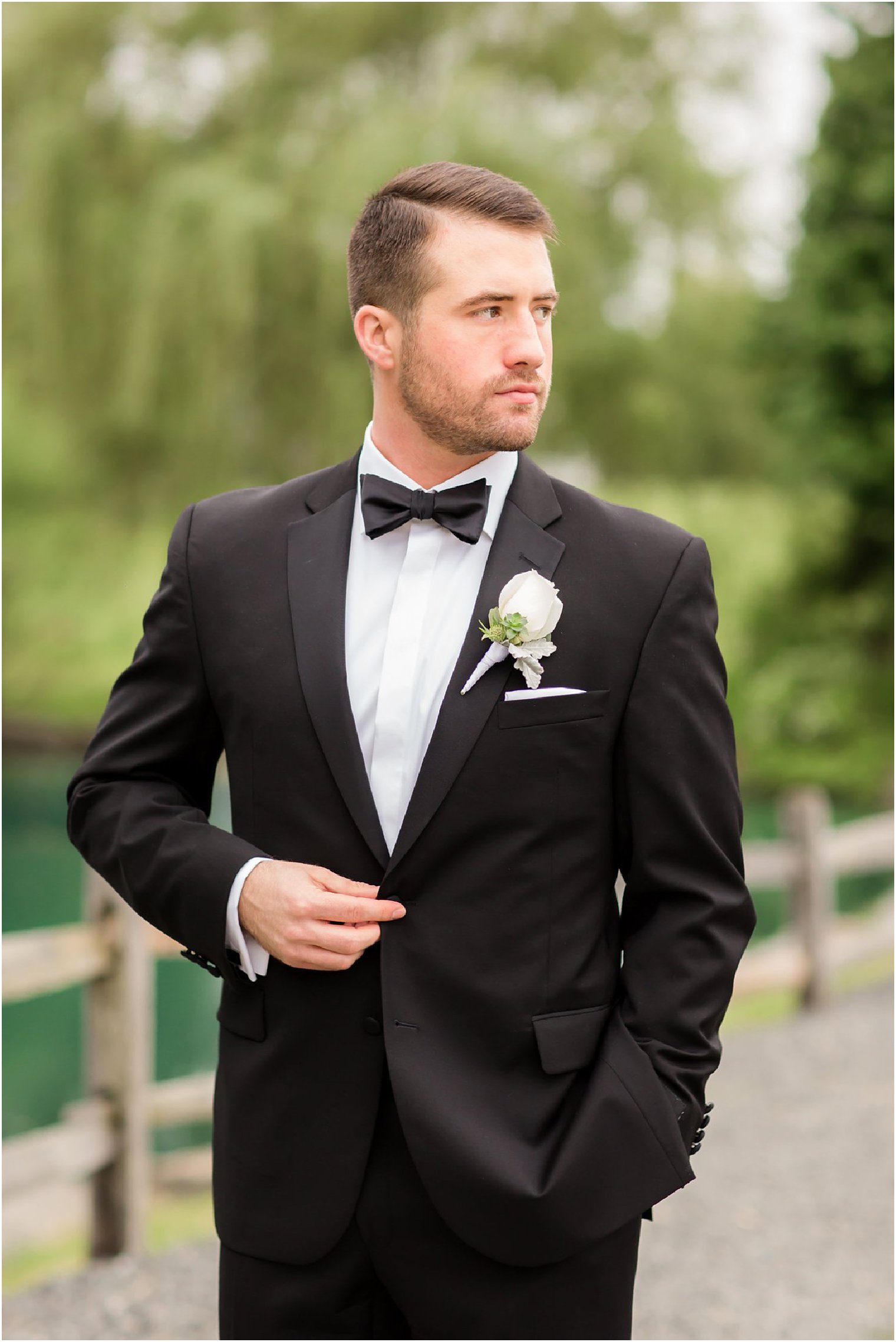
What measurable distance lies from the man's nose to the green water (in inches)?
268

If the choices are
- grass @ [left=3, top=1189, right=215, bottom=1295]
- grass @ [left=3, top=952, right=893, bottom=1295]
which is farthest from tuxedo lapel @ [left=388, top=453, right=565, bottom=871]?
grass @ [left=3, top=1189, right=215, bottom=1295]

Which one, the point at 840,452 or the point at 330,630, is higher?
the point at 840,452

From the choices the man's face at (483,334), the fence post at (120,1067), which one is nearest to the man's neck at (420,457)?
the man's face at (483,334)

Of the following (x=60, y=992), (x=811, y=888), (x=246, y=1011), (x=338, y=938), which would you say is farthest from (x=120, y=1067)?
(x=60, y=992)

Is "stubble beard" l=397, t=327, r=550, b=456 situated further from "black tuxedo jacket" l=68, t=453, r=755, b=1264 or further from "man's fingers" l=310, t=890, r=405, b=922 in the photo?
"man's fingers" l=310, t=890, r=405, b=922

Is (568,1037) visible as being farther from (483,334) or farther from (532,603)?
(483,334)

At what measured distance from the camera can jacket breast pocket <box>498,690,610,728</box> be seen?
1913 mm

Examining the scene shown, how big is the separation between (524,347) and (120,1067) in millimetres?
3126

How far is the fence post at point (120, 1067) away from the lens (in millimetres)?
4301

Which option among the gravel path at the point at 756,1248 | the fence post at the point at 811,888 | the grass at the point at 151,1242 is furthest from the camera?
the fence post at the point at 811,888

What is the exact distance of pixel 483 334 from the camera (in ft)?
6.28

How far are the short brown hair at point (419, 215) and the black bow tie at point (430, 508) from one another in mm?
254

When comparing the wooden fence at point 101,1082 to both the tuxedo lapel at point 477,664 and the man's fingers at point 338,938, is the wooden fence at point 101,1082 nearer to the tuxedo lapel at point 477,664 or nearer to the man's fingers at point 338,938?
the man's fingers at point 338,938

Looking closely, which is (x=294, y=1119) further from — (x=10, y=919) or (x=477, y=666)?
(x=10, y=919)
